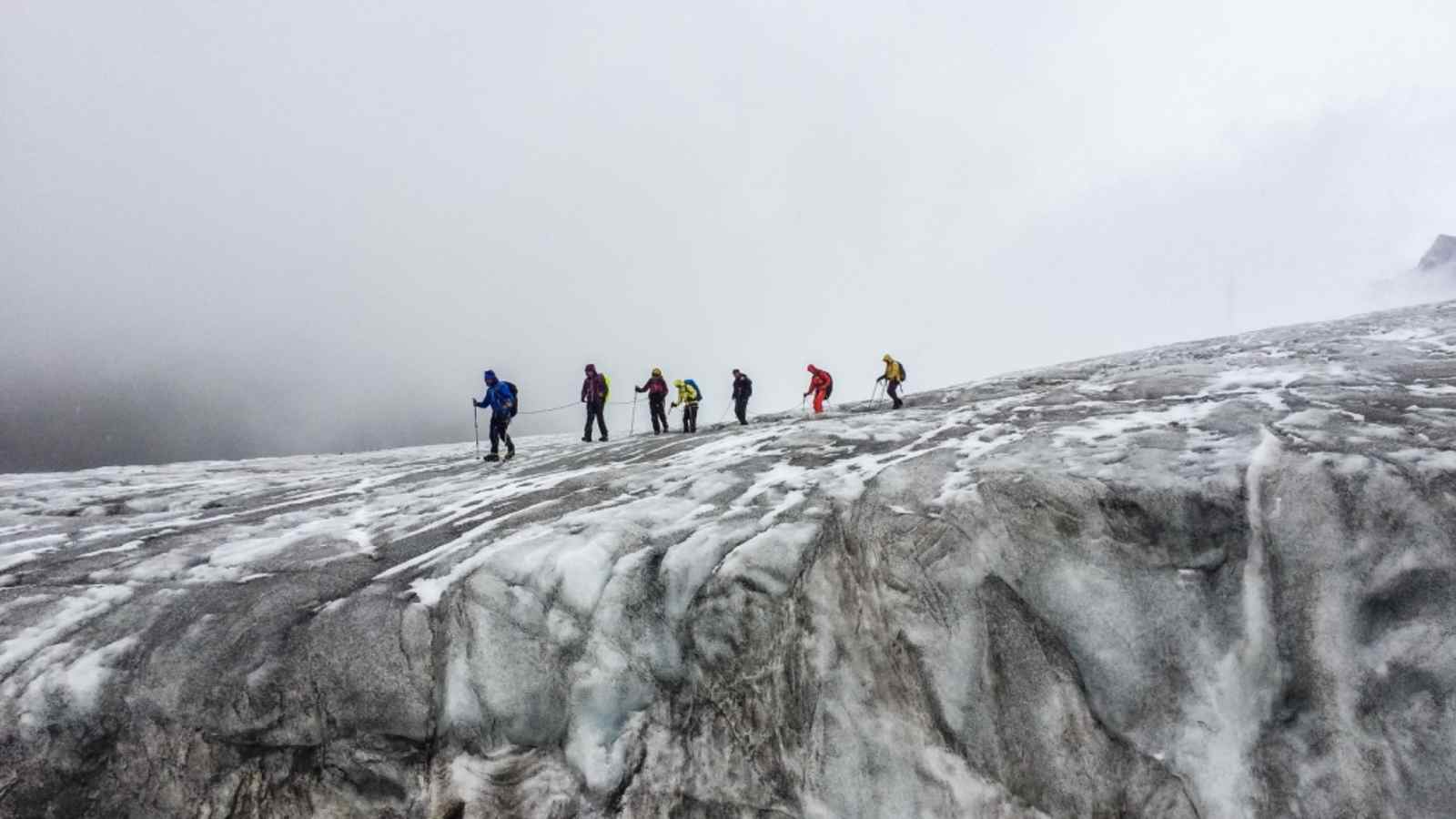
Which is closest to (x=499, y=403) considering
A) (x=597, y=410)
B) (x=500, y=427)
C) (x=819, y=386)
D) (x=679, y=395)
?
(x=500, y=427)

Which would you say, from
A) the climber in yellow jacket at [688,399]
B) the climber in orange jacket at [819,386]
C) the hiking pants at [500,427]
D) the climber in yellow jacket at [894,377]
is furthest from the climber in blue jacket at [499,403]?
the climber in yellow jacket at [894,377]

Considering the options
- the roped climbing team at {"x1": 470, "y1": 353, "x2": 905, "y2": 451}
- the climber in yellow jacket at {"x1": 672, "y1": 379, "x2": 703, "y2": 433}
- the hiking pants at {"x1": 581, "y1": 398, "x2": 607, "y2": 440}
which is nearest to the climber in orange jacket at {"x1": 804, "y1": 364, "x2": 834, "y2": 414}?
the roped climbing team at {"x1": 470, "y1": 353, "x2": 905, "y2": 451}

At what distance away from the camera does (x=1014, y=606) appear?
861cm

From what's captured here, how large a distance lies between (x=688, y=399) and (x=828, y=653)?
12843 mm

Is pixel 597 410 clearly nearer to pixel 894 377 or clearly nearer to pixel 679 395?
pixel 679 395

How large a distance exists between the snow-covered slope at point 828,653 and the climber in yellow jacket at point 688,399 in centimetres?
976

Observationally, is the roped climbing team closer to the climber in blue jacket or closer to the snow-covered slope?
the climber in blue jacket

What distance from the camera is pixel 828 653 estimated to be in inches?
332

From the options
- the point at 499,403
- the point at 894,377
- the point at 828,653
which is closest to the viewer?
the point at 828,653

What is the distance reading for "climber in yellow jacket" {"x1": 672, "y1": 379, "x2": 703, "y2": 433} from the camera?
2045cm

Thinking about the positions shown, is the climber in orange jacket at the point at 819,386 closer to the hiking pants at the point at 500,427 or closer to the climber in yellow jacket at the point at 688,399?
the climber in yellow jacket at the point at 688,399

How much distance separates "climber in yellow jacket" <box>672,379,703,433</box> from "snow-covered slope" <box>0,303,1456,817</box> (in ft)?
32.0

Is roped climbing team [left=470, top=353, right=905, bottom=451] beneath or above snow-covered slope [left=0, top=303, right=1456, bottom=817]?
above

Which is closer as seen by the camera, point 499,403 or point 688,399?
point 499,403
